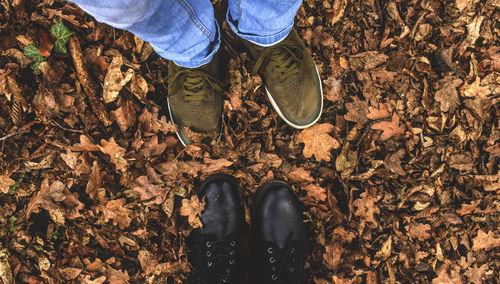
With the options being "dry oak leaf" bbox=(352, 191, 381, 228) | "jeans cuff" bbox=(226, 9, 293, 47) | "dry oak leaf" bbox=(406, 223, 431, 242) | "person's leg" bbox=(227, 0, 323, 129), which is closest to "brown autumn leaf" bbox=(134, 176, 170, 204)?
"person's leg" bbox=(227, 0, 323, 129)

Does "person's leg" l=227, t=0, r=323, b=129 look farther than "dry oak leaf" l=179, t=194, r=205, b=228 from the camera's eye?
No

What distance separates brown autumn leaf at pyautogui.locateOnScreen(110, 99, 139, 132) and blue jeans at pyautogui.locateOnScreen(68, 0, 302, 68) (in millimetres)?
665

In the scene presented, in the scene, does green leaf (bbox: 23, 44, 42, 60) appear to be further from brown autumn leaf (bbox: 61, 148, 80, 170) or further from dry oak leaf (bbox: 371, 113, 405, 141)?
dry oak leaf (bbox: 371, 113, 405, 141)

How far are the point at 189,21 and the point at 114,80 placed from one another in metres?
1.07

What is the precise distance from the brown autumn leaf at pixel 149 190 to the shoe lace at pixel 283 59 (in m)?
1.20

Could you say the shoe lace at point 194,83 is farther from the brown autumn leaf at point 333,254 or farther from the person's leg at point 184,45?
the brown autumn leaf at point 333,254

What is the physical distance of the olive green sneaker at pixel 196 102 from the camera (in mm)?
2102

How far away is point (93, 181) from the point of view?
6.84 ft

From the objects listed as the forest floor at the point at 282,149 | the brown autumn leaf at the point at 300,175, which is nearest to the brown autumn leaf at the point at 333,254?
the forest floor at the point at 282,149

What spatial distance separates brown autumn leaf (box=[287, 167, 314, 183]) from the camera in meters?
2.32

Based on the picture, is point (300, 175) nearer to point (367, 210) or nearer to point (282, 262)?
point (367, 210)

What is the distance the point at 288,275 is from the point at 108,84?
2.10 meters

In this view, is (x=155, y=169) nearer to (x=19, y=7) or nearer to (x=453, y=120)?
(x=19, y=7)

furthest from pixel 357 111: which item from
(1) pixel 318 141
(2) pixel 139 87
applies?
(2) pixel 139 87
